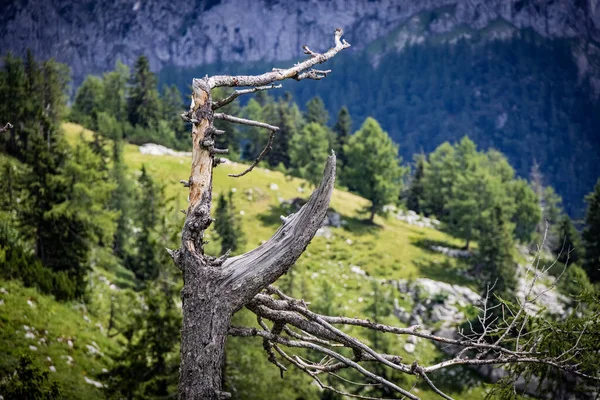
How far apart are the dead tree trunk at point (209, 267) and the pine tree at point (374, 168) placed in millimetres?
50390

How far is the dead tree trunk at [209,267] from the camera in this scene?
4543 mm

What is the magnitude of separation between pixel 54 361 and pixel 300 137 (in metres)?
49.3

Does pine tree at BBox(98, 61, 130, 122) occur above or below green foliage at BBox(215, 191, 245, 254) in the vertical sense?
above

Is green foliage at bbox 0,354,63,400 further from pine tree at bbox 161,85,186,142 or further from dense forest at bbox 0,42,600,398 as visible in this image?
pine tree at bbox 161,85,186,142

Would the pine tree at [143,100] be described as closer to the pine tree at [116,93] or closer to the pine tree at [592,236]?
the pine tree at [116,93]

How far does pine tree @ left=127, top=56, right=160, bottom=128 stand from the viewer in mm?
86000

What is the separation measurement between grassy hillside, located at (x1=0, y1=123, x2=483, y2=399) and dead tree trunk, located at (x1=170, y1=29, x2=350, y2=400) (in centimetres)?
354

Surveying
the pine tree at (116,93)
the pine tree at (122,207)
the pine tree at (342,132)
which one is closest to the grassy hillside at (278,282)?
the pine tree at (122,207)

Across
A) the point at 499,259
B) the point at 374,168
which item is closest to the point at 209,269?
the point at 499,259

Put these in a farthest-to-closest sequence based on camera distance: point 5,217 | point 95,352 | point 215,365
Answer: point 5,217 < point 95,352 < point 215,365

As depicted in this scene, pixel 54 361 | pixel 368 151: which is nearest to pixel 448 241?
pixel 368 151

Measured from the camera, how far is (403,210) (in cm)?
6594

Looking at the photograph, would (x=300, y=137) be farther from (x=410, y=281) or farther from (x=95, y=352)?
(x=95, y=352)

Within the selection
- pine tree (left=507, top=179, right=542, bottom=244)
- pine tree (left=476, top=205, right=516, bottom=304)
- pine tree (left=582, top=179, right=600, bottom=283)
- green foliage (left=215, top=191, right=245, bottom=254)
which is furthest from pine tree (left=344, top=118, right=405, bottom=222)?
green foliage (left=215, top=191, right=245, bottom=254)
